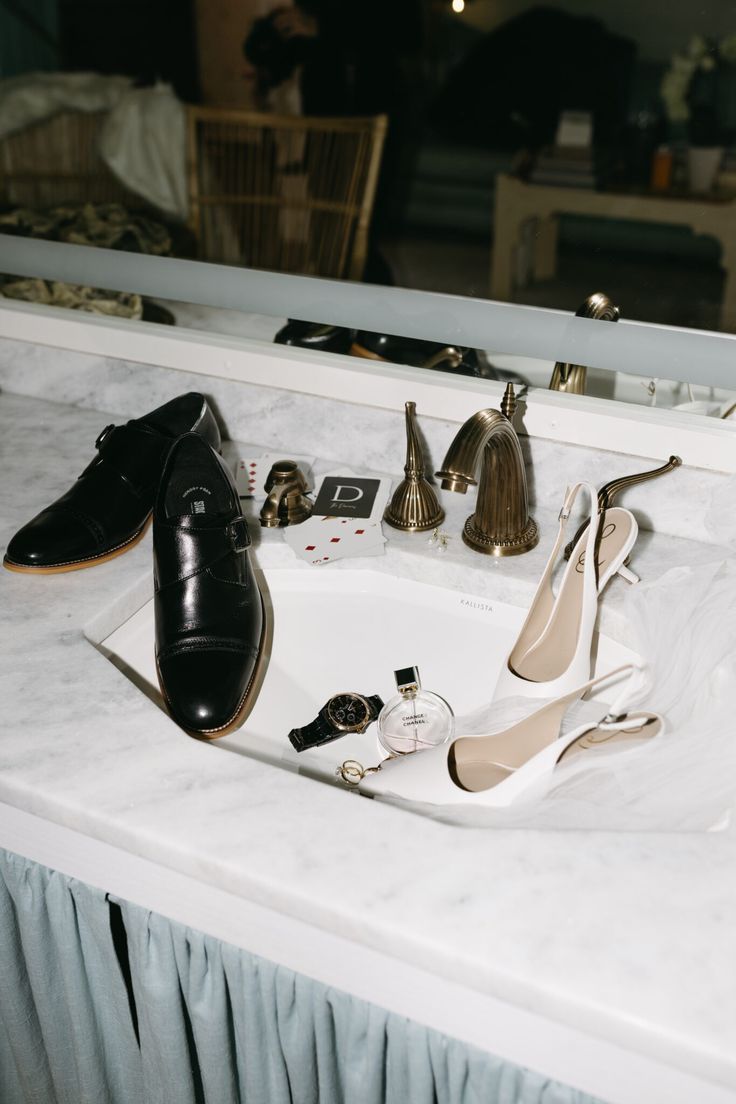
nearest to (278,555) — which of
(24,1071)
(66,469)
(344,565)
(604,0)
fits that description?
(344,565)

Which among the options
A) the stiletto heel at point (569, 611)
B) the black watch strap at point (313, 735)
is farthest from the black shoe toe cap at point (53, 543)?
the stiletto heel at point (569, 611)

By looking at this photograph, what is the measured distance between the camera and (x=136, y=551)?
90cm

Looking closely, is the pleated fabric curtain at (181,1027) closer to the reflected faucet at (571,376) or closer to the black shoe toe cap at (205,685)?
the black shoe toe cap at (205,685)

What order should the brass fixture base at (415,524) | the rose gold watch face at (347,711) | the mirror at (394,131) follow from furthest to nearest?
the mirror at (394,131) < the brass fixture base at (415,524) < the rose gold watch face at (347,711)

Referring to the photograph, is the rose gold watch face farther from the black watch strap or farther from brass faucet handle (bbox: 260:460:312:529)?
brass faucet handle (bbox: 260:460:312:529)

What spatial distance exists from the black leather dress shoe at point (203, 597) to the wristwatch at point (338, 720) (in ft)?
0.25

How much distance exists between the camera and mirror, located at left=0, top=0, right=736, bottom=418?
242 centimetres

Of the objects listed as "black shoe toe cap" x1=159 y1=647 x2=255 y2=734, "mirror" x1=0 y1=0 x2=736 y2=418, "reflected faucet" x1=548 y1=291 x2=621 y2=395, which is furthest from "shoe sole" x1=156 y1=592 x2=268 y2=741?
"mirror" x1=0 y1=0 x2=736 y2=418

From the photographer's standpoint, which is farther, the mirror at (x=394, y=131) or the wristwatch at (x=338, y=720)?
the mirror at (x=394, y=131)

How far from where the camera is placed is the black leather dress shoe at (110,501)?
846mm

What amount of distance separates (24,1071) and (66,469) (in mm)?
607

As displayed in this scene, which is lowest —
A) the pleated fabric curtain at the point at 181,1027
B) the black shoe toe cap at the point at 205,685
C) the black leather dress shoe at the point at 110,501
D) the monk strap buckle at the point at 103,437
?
the pleated fabric curtain at the point at 181,1027

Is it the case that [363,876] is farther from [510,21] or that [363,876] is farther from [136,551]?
[510,21]

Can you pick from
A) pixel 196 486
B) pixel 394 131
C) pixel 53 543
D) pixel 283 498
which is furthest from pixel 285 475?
pixel 394 131
